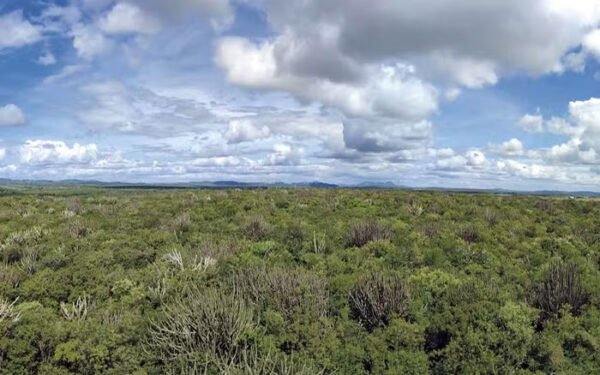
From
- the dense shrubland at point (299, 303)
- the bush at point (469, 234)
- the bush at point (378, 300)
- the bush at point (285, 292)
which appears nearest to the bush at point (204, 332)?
the dense shrubland at point (299, 303)

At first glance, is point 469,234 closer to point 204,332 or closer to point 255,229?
point 255,229

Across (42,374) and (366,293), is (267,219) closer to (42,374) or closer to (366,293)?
(366,293)

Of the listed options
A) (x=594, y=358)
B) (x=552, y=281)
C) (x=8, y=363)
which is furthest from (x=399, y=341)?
(x=8, y=363)

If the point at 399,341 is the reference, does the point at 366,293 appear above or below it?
above

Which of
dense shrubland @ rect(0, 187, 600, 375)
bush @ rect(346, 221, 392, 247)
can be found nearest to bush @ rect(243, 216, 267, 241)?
dense shrubland @ rect(0, 187, 600, 375)

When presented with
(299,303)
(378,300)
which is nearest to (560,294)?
(378,300)

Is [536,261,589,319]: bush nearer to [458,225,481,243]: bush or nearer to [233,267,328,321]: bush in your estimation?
[233,267,328,321]: bush
